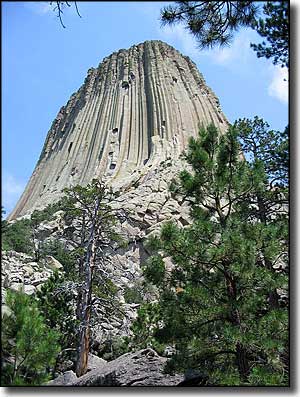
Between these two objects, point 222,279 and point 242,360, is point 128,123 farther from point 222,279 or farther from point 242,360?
point 242,360

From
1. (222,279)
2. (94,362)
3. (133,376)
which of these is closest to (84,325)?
(94,362)

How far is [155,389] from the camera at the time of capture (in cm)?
301

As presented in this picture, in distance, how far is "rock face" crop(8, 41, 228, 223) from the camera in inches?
513

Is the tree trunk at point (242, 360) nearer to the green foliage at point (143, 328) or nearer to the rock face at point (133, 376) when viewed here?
the rock face at point (133, 376)

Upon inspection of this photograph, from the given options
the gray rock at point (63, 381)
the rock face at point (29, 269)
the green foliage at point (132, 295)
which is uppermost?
the rock face at point (29, 269)

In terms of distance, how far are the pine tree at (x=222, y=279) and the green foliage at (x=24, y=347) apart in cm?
88

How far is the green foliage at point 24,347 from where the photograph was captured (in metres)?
2.88

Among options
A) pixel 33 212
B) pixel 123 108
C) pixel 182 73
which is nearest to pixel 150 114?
pixel 123 108

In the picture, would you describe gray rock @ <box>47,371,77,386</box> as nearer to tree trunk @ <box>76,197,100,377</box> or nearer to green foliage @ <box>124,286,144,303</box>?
tree trunk @ <box>76,197,100,377</box>

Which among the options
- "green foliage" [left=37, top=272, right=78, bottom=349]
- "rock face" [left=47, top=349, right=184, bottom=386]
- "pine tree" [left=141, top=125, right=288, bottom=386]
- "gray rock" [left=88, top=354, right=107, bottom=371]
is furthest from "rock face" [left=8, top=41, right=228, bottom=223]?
"rock face" [left=47, top=349, right=184, bottom=386]

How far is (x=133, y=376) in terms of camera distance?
3.43 meters

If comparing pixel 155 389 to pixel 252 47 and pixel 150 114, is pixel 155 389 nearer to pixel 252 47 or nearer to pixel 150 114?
pixel 252 47

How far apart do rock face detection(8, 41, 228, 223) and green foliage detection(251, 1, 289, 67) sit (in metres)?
5.76

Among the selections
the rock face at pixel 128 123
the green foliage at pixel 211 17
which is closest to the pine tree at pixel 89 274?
the green foliage at pixel 211 17
